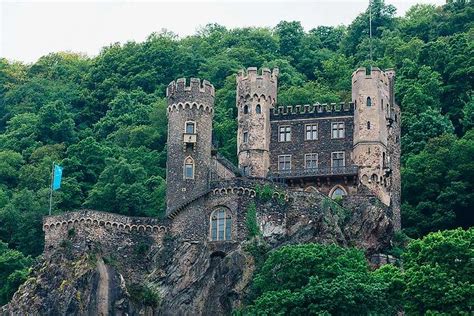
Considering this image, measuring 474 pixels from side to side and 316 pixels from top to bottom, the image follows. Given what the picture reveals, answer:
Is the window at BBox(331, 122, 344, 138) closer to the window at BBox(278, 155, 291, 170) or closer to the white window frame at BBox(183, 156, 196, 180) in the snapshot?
the window at BBox(278, 155, 291, 170)

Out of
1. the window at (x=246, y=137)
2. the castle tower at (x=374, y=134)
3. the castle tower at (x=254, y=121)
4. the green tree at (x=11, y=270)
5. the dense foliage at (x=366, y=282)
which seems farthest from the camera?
the window at (x=246, y=137)

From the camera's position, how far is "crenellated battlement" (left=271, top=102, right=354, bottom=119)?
281 ft

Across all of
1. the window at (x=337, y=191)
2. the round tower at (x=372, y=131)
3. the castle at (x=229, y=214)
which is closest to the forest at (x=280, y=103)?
the castle at (x=229, y=214)

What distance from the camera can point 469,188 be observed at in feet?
291

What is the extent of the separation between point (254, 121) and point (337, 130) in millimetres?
5969

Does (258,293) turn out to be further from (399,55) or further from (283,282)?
(399,55)

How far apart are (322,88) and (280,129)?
22.1 m

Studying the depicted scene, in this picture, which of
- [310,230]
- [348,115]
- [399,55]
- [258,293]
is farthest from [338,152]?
[399,55]

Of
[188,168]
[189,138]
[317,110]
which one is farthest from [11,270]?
[317,110]

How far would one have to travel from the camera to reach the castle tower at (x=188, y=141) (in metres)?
79.9

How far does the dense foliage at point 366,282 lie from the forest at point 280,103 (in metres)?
0.08

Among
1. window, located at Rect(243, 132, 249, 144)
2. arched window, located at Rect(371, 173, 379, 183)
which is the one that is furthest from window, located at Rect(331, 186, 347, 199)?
window, located at Rect(243, 132, 249, 144)

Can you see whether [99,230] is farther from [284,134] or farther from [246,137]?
[284,134]

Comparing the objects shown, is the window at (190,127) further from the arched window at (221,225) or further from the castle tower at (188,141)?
the arched window at (221,225)
